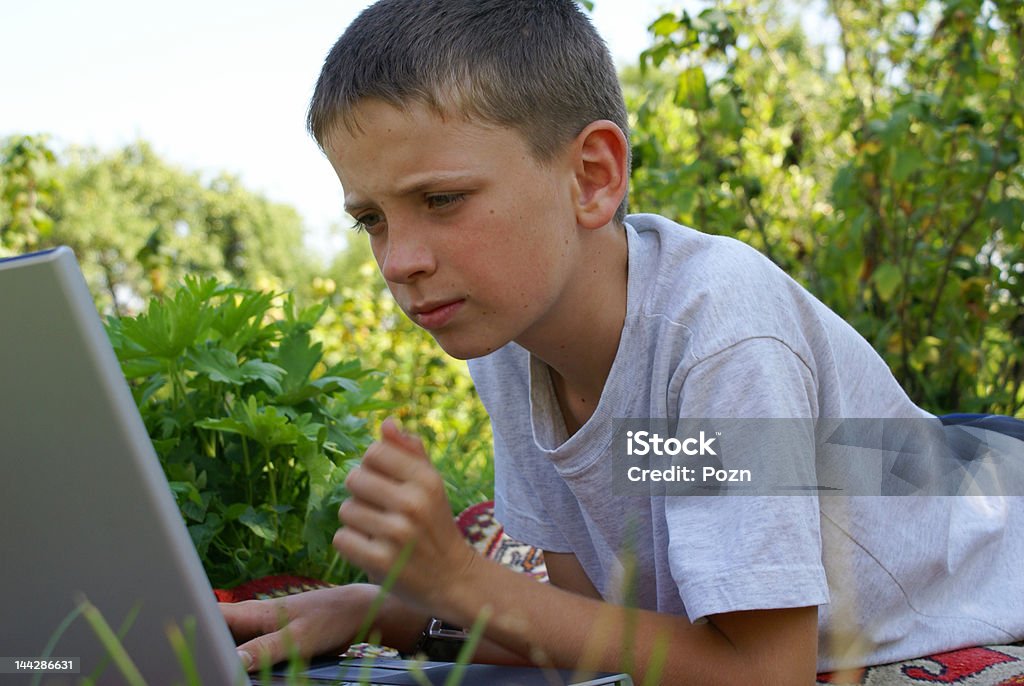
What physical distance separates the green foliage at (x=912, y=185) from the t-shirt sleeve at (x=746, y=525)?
6.64 feet

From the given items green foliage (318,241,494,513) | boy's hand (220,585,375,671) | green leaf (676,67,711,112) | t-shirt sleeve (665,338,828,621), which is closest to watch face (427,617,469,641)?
boy's hand (220,585,375,671)

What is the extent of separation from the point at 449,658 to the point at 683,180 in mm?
2279

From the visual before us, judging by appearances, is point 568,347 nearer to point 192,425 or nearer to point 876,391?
point 876,391

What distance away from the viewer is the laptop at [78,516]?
2.70 feet

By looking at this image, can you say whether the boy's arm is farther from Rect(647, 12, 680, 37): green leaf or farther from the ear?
Rect(647, 12, 680, 37): green leaf

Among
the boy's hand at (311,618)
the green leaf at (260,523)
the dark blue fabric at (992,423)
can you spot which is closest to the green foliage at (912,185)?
the dark blue fabric at (992,423)

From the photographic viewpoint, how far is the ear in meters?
1.64

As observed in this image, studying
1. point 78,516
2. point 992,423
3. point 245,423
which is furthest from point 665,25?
point 78,516

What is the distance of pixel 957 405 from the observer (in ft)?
12.1

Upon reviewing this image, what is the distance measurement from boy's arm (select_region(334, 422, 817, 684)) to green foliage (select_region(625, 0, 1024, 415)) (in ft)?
7.39

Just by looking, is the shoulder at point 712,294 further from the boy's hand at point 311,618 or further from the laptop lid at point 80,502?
the laptop lid at point 80,502

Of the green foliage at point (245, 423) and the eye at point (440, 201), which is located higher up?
the eye at point (440, 201)

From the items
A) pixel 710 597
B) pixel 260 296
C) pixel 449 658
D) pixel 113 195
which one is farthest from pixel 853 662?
pixel 113 195

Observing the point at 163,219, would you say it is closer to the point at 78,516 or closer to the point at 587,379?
the point at 587,379
